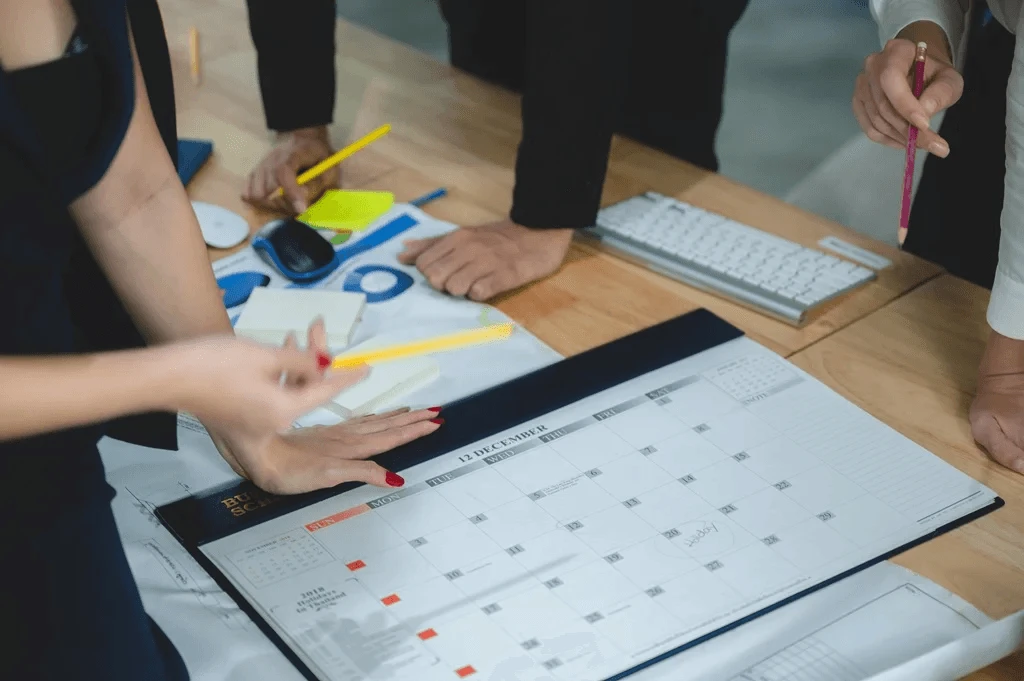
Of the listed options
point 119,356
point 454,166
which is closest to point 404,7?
point 454,166

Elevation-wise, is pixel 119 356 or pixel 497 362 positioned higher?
pixel 119 356

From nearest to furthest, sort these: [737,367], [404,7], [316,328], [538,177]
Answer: [316,328] → [737,367] → [538,177] → [404,7]

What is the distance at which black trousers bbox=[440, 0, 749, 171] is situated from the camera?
144 cm

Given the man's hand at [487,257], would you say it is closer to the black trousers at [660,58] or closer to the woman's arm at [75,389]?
the black trousers at [660,58]

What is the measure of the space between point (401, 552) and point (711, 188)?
2.20 ft

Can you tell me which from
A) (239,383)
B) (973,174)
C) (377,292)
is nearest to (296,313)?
(377,292)

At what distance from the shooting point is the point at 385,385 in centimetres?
93

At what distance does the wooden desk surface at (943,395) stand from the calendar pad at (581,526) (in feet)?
0.07

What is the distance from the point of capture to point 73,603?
1.86 ft

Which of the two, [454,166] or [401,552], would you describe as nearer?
[401,552]

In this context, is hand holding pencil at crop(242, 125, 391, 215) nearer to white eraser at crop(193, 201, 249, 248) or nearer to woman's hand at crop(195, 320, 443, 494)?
white eraser at crop(193, 201, 249, 248)

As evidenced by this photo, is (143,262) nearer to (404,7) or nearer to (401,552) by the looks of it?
(401,552)

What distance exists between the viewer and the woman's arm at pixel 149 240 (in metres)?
0.70

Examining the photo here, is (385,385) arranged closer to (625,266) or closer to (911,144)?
(625,266)
